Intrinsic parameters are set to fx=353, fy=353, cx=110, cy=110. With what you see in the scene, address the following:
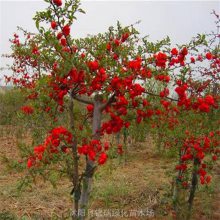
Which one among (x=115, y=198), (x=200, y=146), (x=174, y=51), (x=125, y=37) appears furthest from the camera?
(x=115, y=198)

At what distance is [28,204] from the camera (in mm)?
6953

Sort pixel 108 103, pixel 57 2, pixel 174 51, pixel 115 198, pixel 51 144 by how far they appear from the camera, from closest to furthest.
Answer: pixel 57 2 < pixel 51 144 < pixel 174 51 < pixel 108 103 < pixel 115 198

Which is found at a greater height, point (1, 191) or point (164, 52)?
point (164, 52)

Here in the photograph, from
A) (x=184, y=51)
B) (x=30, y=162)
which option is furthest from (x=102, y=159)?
(x=184, y=51)

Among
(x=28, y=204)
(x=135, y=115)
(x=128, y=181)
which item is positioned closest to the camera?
(x=135, y=115)

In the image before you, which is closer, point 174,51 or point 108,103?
point 174,51

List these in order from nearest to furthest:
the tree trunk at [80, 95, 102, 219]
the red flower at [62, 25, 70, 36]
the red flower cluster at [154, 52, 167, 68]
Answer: the red flower at [62, 25, 70, 36] → the red flower cluster at [154, 52, 167, 68] → the tree trunk at [80, 95, 102, 219]

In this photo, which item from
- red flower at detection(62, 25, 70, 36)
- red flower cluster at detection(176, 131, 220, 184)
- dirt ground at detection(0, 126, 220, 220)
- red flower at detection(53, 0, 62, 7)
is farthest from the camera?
dirt ground at detection(0, 126, 220, 220)

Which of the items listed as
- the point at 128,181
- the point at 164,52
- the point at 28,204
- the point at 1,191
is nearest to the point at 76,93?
the point at 164,52

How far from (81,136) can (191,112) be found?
310cm

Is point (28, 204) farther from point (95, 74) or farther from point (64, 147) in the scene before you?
point (95, 74)

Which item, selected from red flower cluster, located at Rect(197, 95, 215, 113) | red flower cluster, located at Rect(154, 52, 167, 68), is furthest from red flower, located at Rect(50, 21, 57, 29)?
Result: red flower cluster, located at Rect(197, 95, 215, 113)

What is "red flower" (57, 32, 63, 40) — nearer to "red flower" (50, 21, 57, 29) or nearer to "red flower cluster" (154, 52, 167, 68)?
"red flower" (50, 21, 57, 29)

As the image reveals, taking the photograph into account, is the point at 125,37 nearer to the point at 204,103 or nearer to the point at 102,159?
the point at 204,103
